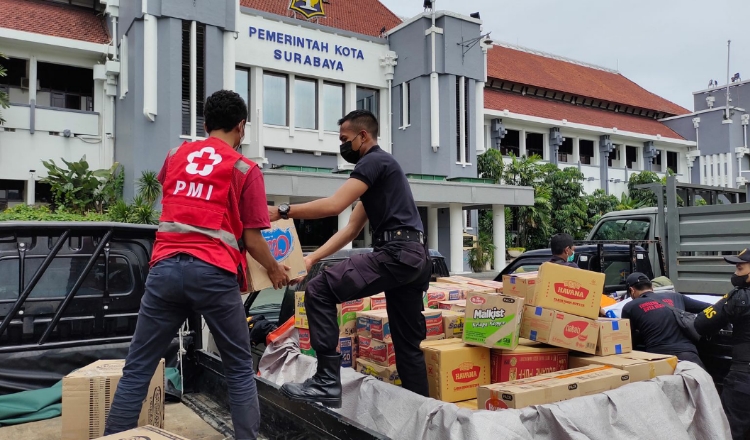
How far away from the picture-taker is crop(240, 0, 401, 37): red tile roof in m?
23.4

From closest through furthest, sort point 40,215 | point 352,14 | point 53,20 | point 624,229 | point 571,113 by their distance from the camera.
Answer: point 624,229, point 40,215, point 53,20, point 352,14, point 571,113

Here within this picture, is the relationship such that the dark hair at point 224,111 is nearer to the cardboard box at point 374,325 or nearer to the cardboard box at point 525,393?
the cardboard box at point 374,325

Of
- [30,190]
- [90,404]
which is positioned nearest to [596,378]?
[90,404]

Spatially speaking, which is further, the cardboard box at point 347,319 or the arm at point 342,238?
the cardboard box at point 347,319

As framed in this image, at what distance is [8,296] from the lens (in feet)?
11.4

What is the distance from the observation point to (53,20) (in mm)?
18656

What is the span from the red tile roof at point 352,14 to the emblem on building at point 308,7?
51 cm

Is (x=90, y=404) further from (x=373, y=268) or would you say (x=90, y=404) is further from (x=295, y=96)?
(x=295, y=96)

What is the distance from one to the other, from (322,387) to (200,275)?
0.91 m

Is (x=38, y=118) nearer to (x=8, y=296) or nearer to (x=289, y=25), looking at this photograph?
(x=289, y=25)

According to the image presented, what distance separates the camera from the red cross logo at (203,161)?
8.64ft

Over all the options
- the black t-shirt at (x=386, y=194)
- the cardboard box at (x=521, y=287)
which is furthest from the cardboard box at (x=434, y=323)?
the black t-shirt at (x=386, y=194)

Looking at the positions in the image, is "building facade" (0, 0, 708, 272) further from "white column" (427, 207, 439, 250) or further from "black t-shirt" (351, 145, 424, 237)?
"black t-shirt" (351, 145, 424, 237)

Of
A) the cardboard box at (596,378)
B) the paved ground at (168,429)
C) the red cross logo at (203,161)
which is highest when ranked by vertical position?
the red cross logo at (203,161)
